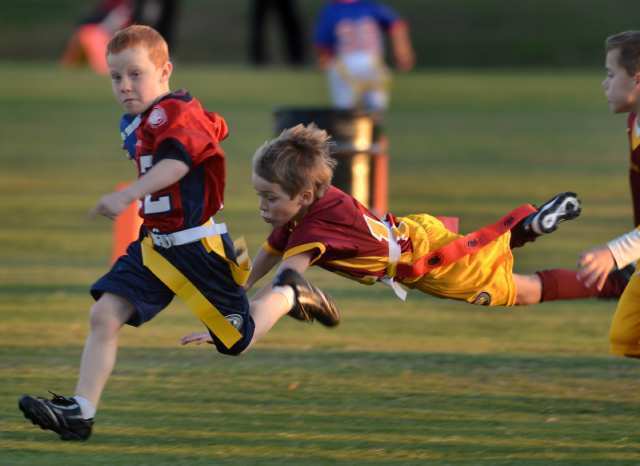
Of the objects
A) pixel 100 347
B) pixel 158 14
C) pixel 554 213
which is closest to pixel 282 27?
pixel 158 14

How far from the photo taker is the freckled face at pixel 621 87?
19.9ft

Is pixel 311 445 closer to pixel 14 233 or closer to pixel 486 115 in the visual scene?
pixel 14 233

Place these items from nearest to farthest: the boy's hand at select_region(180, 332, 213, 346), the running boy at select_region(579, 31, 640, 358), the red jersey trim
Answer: the running boy at select_region(579, 31, 640, 358)
the boy's hand at select_region(180, 332, 213, 346)
the red jersey trim

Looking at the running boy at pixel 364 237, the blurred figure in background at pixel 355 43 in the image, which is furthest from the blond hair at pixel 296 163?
the blurred figure in background at pixel 355 43

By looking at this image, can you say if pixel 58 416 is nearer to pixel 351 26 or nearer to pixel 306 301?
pixel 306 301

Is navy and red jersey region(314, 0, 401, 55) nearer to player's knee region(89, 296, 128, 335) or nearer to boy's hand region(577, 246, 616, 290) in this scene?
player's knee region(89, 296, 128, 335)

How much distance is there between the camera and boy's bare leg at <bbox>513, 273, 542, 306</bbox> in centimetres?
693

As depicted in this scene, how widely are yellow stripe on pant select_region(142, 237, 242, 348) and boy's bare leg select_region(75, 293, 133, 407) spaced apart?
0.19 metres

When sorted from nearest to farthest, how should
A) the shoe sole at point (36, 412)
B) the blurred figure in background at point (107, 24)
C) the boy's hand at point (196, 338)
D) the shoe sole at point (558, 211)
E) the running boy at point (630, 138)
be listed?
1. the shoe sole at point (36, 412)
2. the running boy at point (630, 138)
3. the boy's hand at point (196, 338)
4. the shoe sole at point (558, 211)
5. the blurred figure in background at point (107, 24)

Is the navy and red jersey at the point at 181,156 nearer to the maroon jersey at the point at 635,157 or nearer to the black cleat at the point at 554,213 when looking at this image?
the black cleat at the point at 554,213

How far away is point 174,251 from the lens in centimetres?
583

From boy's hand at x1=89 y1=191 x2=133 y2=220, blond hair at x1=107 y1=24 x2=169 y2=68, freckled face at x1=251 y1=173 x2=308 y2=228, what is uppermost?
blond hair at x1=107 y1=24 x2=169 y2=68

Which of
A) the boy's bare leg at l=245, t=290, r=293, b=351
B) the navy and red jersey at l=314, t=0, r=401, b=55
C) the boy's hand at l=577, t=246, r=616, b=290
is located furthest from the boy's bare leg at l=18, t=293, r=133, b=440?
the navy and red jersey at l=314, t=0, r=401, b=55

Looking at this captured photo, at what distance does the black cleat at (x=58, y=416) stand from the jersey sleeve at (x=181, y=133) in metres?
0.99
